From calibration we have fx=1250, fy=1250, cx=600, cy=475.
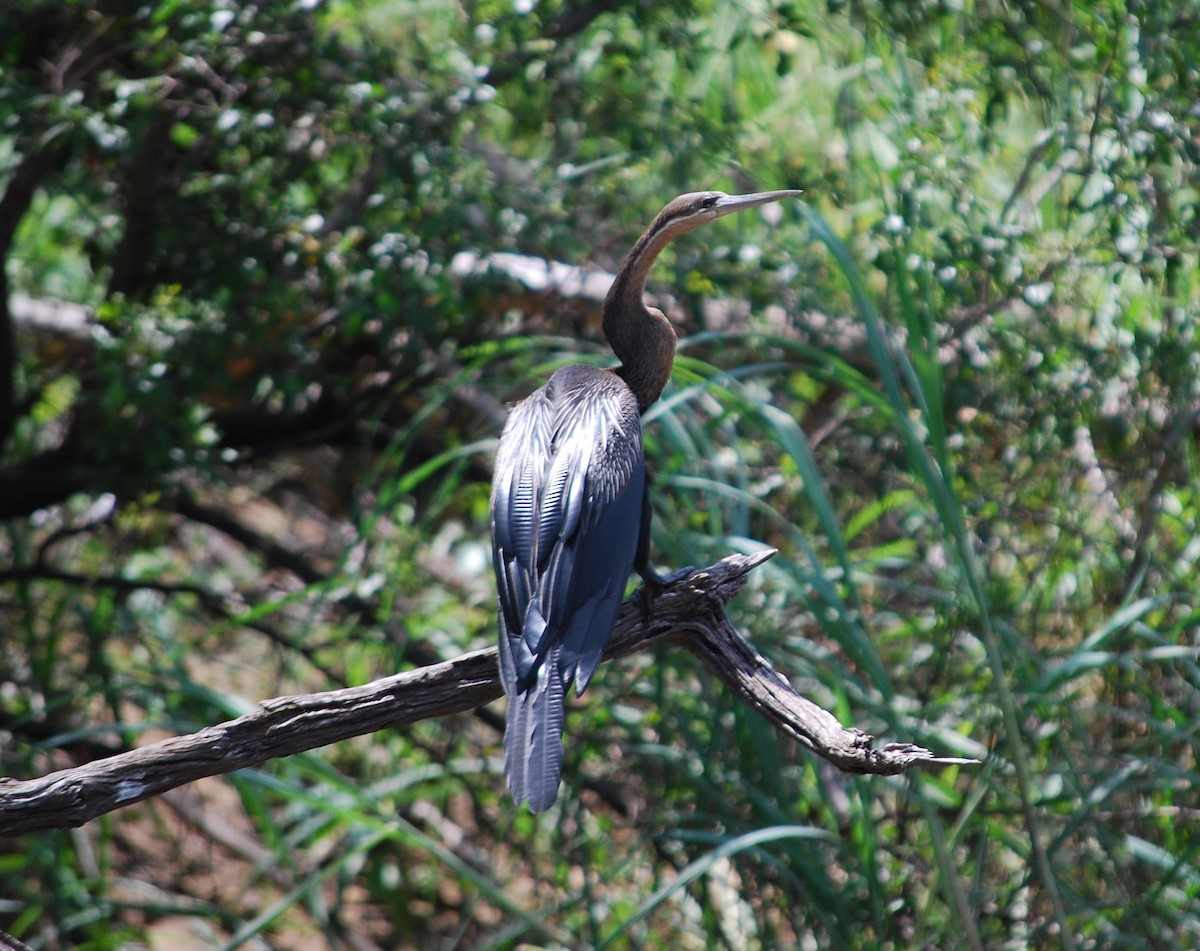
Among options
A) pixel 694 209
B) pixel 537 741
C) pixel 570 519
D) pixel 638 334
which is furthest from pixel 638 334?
pixel 537 741

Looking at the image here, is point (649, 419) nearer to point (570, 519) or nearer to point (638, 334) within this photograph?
point (638, 334)

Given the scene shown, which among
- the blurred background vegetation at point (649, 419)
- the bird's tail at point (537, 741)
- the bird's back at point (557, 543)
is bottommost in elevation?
the blurred background vegetation at point (649, 419)

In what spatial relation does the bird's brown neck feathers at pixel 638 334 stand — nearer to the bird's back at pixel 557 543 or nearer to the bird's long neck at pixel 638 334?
the bird's long neck at pixel 638 334

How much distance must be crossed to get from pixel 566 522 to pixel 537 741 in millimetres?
412

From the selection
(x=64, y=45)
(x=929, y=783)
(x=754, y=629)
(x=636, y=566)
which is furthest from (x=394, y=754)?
(x=64, y=45)

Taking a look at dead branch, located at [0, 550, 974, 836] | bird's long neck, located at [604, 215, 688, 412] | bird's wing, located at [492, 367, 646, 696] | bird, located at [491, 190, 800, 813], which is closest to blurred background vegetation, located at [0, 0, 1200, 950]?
bird's long neck, located at [604, 215, 688, 412]

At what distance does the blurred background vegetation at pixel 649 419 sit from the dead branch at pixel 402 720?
0.59 metres

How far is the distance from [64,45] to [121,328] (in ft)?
3.11

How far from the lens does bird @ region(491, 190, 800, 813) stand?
1.82 meters

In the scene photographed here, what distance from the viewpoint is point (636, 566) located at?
212 centimetres

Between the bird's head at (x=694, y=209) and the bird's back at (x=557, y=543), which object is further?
the bird's head at (x=694, y=209)

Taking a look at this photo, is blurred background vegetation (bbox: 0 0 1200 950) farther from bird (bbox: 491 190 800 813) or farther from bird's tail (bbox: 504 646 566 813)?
bird's tail (bbox: 504 646 566 813)

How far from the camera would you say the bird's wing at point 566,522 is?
1.90 m

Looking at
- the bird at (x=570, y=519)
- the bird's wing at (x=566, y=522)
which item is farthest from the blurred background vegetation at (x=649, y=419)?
the bird's wing at (x=566, y=522)
